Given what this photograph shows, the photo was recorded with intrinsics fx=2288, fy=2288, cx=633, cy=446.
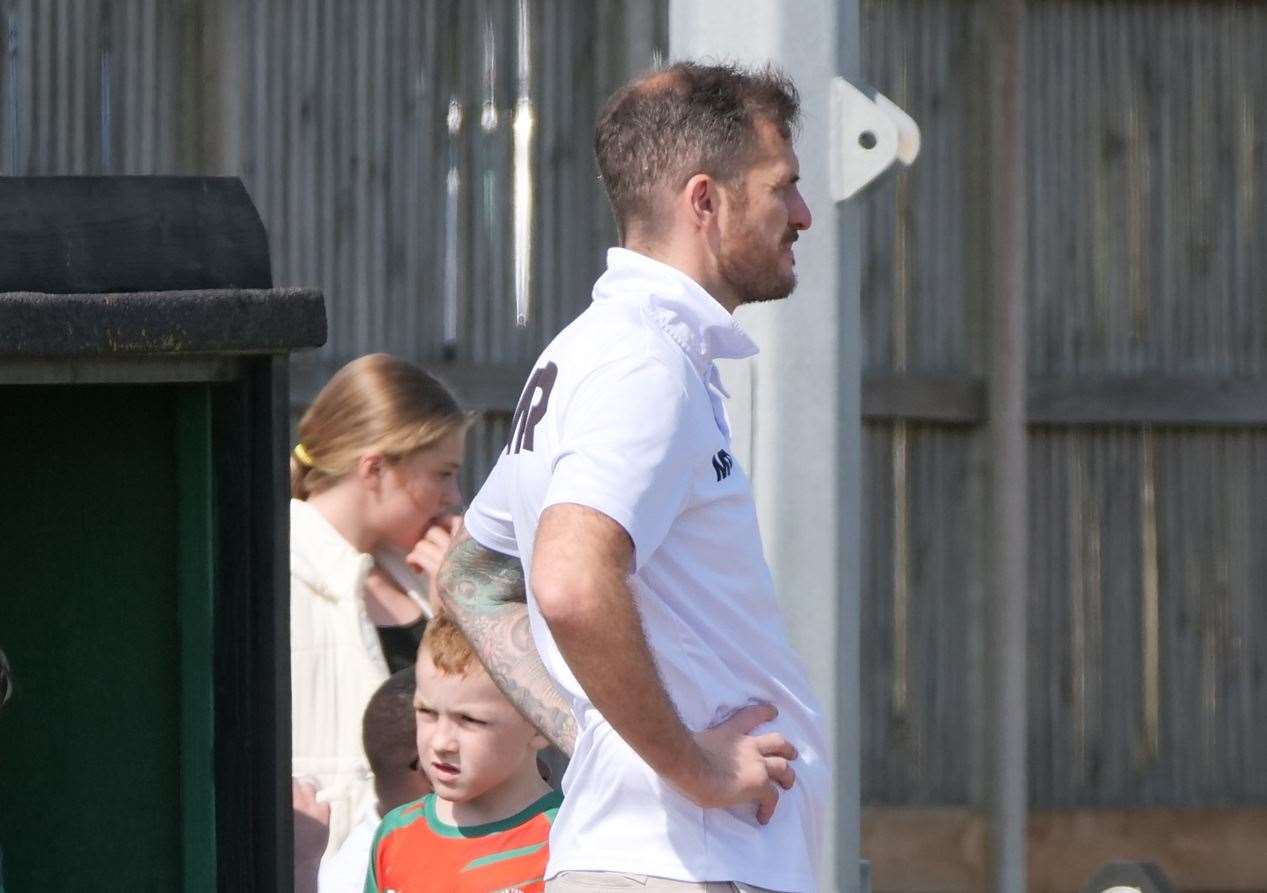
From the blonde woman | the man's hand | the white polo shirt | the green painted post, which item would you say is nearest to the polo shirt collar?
the white polo shirt

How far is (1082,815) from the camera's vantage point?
20.5ft

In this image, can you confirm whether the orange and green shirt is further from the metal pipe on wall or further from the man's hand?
the metal pipe on wall

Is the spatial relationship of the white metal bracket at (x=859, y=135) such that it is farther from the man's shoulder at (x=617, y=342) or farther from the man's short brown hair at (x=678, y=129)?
the man's shoulder at (x=617, y=342)

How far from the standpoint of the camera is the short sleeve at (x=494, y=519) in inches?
103

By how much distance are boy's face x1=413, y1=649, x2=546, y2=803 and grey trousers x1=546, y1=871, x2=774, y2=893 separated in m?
0.83

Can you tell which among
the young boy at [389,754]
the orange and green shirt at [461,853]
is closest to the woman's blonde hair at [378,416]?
the young boy at [389,754]

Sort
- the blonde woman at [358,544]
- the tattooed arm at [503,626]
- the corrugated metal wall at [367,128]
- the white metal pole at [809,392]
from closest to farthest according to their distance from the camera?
1. the tattooed arm at [503,626]
2. the white metal pole at [809,392]
3. the blonde woman at [358,544]
4. the corrugated metal wall at [367,128]

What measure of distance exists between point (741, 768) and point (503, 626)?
50cm

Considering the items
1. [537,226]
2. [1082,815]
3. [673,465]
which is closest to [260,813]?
[673,465]

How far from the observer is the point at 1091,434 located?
21.1 ft

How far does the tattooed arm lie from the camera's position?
8.59ft

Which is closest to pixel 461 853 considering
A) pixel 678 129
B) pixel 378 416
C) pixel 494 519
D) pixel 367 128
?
pixel 494 519

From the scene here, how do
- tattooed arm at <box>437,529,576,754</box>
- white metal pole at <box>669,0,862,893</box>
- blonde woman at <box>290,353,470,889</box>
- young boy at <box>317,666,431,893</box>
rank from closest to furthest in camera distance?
1. tattooed arm at <box>437,529,576,754</box>
2. white metal pole at <box>669,0,862,893</box>
3. young boy at <box>317,666,431,893</box>
4. blonde woman at <box>290,353,470,889</box>

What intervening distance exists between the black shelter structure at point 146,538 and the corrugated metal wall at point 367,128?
3.53 metres
